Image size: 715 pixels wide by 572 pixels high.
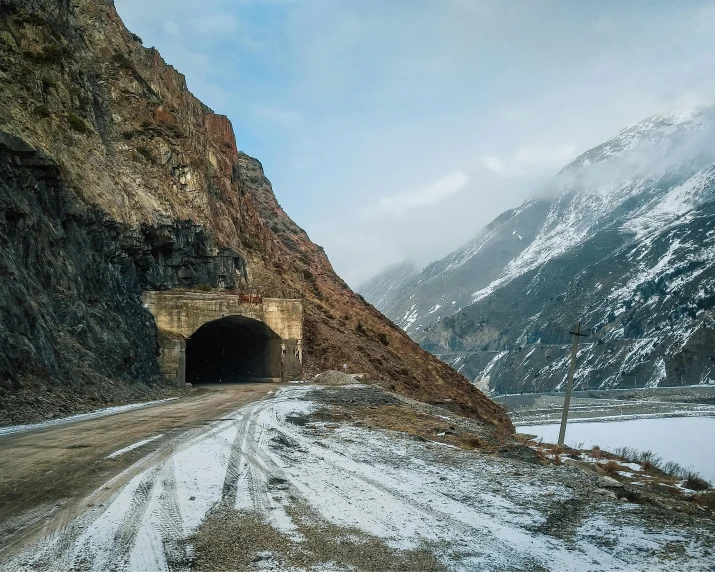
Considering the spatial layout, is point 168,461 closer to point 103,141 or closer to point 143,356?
point 143,356

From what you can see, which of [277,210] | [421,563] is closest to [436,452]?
[421,563]

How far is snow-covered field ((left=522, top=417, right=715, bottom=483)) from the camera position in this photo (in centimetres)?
3559

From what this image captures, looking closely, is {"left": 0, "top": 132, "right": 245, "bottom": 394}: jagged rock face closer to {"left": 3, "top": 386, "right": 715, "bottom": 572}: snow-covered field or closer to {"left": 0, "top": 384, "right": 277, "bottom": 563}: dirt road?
{"left": 0, "top": 384, "right": 277, "bottom": 563}: dirt road

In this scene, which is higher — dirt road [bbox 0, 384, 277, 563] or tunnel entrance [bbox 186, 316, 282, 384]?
tunnel entrance [bbox 186, 316, 282, 384]

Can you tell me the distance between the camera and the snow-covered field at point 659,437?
3559 cm

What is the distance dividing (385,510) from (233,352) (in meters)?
34.4

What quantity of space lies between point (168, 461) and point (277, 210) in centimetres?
5819

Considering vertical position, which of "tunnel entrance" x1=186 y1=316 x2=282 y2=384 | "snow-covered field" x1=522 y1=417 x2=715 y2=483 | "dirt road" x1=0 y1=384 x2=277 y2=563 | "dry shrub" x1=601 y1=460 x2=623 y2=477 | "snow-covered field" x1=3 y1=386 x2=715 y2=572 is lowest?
"snow-covered field" x1=522 y1=417 x2=715 y2=483

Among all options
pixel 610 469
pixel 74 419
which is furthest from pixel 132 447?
pixel 610 469

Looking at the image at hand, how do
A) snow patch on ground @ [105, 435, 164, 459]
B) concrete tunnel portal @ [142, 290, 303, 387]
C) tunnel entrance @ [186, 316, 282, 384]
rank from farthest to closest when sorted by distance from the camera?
1. tunnel entrance @ [186, 316, 282, 384]
2. concrete tunnel portal @ [142, 290, 303, 387]
3. snow patch on ground @ [105, 435, 164, 459]

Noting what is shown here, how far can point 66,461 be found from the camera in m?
8.03

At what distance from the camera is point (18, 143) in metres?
21.2

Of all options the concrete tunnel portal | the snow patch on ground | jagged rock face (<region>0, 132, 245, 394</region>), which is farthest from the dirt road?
the concrete tunnel portal

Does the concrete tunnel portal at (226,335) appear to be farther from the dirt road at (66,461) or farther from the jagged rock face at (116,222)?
the dirt road at (66,461)
